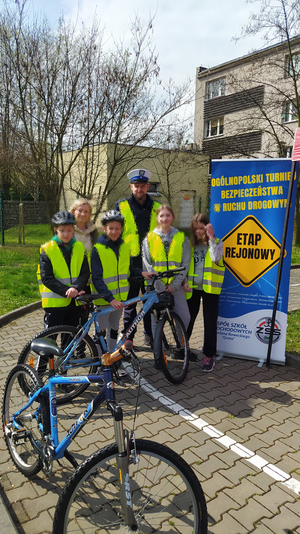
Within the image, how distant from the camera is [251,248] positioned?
192 inches

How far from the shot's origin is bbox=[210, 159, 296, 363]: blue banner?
15.4 feet

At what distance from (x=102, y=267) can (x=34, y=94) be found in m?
7.68

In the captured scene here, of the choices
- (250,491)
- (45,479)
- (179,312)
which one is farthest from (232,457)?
(179,312)

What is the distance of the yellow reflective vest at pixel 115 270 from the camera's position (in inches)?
161

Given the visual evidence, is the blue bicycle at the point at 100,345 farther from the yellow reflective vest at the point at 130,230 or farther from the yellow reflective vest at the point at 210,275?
the yellow reflective vest at the point at 130,230

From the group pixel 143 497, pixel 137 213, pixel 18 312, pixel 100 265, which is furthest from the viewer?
pixel 18 312

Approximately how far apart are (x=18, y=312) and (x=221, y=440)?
4.79 m

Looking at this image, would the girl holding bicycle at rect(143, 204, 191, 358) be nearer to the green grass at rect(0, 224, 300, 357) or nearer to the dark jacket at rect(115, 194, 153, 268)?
→ the dark jacket at rect(115, 194, 153, 268)

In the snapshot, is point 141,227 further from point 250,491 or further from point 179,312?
point 250,491

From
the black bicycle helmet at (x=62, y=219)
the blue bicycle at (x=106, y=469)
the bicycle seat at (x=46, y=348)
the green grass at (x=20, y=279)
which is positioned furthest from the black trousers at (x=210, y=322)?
the bicycle seat at (x=46, y=348)

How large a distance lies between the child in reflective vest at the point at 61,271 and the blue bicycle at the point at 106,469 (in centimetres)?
103

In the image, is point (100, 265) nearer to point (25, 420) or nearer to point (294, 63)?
point (25, 420)

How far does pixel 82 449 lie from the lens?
3.10 m

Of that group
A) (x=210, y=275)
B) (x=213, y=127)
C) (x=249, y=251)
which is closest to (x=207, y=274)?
(x=210, y=275)
